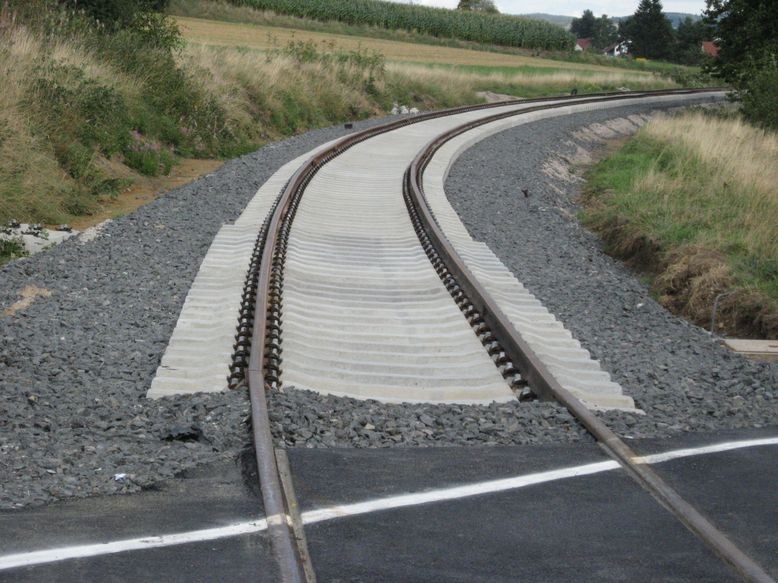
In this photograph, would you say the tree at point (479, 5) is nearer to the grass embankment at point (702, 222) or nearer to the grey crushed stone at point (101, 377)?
the grass embankment at point (702, 222)

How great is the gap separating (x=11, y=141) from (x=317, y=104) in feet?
54.7

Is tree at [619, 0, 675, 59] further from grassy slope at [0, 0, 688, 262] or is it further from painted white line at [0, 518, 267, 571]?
painted white line at [0, 518, 267, 571]

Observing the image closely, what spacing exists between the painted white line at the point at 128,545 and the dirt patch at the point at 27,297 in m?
4.13

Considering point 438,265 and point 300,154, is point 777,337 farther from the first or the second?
point 300,154

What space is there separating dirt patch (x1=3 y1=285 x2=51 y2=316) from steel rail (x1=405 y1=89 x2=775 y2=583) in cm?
353

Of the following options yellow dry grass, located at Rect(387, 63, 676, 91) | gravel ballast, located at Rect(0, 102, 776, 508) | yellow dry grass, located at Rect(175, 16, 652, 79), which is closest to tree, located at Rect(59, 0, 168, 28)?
gravel ballast, located at Rect(0, 102, 776, 508)

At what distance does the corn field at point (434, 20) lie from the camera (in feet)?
238

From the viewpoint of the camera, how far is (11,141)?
12.3 m

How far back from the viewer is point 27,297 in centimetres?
844

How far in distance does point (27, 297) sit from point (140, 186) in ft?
24.2

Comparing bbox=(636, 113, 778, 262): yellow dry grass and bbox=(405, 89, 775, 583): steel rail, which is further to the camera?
bbox=(636, 113, 778, 262): yellow dry grass

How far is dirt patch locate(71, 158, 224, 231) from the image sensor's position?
1303cm

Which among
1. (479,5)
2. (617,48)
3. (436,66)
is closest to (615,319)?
(436,66)

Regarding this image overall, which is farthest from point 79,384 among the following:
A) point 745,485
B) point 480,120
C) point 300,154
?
point 480,120
